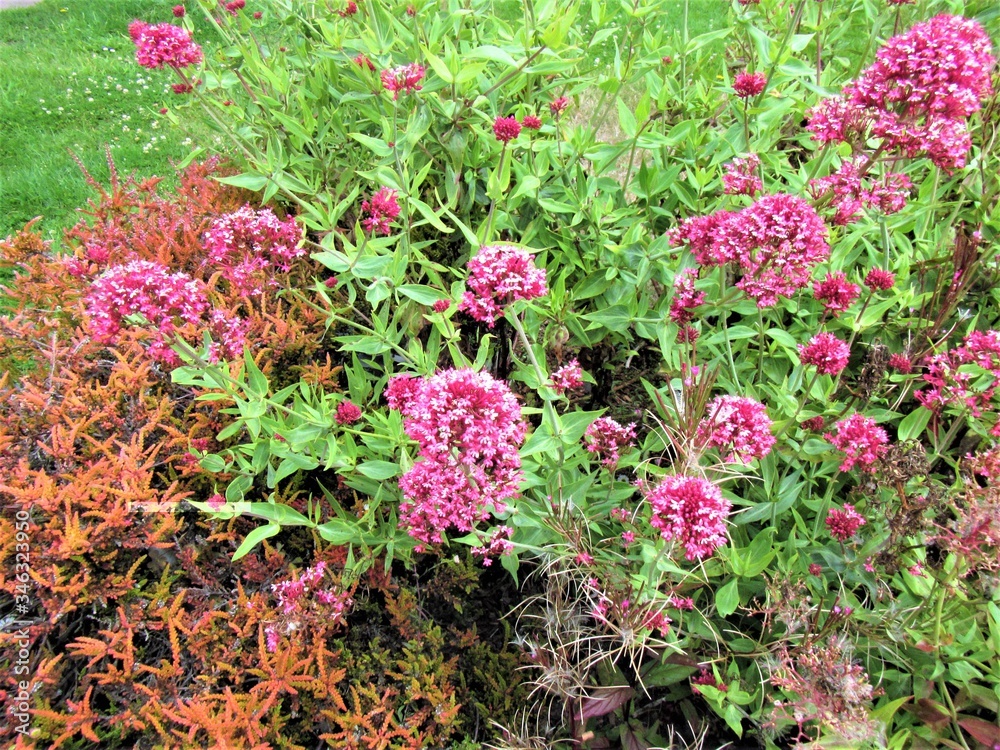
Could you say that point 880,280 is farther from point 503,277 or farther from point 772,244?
point 503,277

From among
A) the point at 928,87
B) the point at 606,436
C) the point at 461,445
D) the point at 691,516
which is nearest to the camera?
the point at 691,516

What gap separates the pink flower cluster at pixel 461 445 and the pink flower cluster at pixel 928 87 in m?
1.38

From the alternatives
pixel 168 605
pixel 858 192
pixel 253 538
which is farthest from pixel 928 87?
pixel 168 605

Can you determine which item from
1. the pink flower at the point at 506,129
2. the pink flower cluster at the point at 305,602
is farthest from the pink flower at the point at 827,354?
the pink flower cluster at the point at 305,602

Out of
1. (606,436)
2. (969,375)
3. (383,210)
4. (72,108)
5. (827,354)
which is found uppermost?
(72,108)

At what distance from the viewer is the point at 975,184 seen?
271 centimetres

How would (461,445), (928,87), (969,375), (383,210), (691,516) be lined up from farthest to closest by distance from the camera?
(383,210) → (969,375) → (928,87) → (461,445) → (691,516)

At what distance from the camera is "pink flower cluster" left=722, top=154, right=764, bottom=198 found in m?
2.21

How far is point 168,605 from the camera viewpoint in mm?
2232

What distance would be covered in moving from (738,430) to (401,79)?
163cm

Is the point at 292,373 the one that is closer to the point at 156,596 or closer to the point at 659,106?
the point at 156,596

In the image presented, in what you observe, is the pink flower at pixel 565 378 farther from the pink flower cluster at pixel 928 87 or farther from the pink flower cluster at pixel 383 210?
the pink flower cluster at pixel 928 87

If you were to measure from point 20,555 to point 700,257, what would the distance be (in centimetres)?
250

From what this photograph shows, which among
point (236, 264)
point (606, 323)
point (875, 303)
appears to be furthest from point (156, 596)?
point (875, 303)
